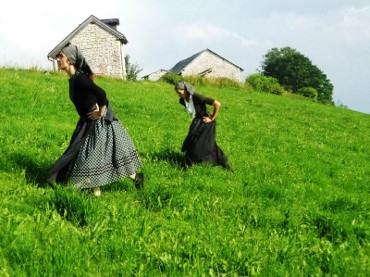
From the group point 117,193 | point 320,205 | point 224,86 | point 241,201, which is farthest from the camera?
point 224,86

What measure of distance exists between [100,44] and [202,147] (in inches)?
1906

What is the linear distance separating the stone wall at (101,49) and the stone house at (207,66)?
2863 cm

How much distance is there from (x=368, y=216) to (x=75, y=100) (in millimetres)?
5362

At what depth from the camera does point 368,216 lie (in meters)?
6.11

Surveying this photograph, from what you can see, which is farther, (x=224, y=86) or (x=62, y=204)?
(x=224, y=86)

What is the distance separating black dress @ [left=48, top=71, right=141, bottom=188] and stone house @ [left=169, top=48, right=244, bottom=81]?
247 feet

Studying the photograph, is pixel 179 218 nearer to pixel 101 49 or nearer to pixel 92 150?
pixel 92 150

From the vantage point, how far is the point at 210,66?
82.5 meters

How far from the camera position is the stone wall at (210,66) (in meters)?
80.9

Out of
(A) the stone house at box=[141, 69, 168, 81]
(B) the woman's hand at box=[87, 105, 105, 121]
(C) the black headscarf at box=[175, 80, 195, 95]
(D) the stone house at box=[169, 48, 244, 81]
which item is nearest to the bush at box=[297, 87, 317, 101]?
(D) the stone house at box=[169, 48, 244, 81]

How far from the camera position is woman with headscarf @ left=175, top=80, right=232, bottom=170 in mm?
8477

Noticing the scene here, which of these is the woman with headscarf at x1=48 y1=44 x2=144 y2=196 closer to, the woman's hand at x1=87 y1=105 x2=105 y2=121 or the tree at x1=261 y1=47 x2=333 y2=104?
the woman's hand at x1=87 y1=105 x2=105 y2=121

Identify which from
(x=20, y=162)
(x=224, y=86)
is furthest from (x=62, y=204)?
(x=224, y=86)

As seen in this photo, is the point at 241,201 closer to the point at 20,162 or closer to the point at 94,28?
the point at 20,162
